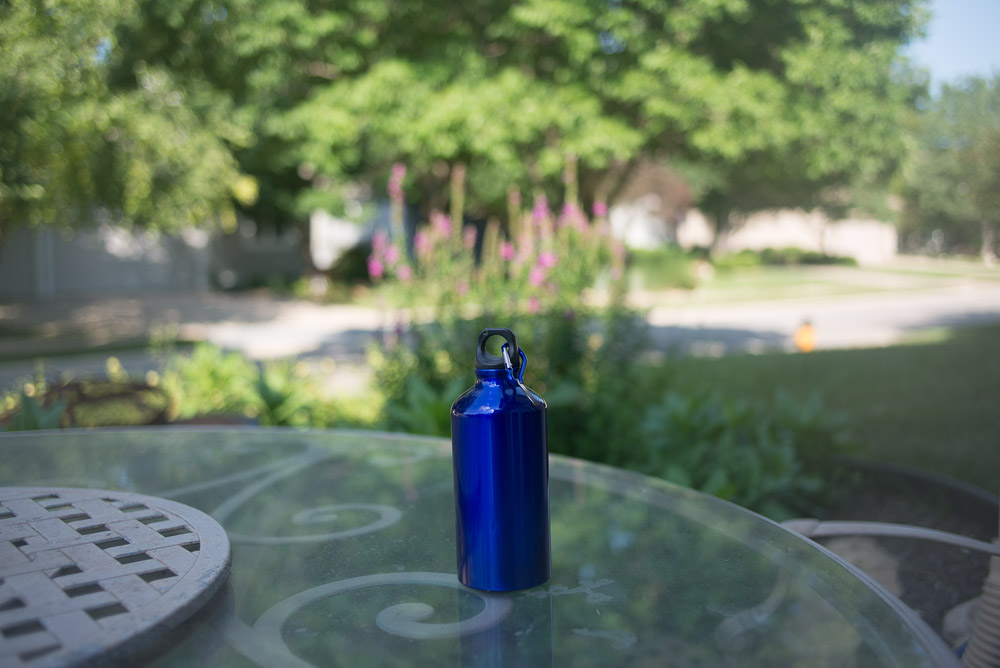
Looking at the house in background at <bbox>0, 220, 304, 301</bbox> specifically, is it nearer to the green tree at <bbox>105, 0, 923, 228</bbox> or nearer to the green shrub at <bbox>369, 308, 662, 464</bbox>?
the green tree at <bbox>105, 0, 923, 228</bbox>

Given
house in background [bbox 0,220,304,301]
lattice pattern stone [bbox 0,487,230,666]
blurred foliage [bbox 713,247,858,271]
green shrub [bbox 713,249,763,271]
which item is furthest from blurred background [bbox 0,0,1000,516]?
green shrub [bbox 713,249,763,271]

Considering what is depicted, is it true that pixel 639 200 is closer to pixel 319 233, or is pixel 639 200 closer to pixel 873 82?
pixel 319 233

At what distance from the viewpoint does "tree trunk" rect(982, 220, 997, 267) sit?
4059mm

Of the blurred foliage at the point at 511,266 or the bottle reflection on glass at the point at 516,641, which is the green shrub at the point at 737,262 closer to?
the blurred foliage at the point at 511,266

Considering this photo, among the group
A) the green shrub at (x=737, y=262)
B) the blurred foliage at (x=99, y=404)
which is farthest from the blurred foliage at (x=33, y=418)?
the green shrub at (x=737, y=262)

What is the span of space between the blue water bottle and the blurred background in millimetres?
1586

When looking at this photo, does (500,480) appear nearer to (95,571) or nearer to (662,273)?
(95,571)

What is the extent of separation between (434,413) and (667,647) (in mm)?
2144

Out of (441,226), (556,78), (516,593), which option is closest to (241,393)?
(441,226)

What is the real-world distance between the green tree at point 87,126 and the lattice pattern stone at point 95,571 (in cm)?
285

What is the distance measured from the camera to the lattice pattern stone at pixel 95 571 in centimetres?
87

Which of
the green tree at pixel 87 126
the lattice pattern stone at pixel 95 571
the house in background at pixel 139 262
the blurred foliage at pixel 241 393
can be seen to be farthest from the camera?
the house in background at pixel 139 262

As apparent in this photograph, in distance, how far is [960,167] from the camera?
13.2 feet

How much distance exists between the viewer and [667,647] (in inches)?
37.8
